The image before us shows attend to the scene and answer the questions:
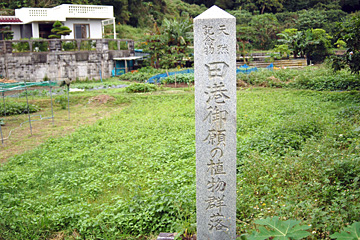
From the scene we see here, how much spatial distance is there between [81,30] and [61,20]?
6.99 ft

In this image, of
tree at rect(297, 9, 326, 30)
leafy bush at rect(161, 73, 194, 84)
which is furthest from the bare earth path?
tree at rect(297, 9, 326, 30)

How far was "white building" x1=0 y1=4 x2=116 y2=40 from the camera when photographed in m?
27.5

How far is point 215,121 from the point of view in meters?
4.04

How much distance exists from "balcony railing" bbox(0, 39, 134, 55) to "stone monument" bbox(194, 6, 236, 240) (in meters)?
22.3

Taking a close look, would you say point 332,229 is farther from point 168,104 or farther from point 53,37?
point 53,37

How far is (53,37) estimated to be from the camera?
1022 inches

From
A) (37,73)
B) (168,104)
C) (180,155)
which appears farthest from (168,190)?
(37,73)

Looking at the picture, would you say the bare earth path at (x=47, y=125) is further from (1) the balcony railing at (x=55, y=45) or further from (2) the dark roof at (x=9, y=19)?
(2) the dark roof at (x=9, y=19)

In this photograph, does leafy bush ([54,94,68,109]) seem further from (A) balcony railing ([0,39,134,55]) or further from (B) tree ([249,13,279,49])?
(B) tree ([249,13,279,49])

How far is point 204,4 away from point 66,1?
2071 centimetres

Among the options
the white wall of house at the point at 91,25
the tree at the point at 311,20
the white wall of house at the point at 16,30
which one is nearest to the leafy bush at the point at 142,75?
the white wall of house at the point at 91,25

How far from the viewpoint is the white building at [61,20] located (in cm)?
2752

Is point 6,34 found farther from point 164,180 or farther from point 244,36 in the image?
point 164,180

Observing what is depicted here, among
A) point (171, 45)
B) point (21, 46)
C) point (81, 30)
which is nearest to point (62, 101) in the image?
point (21, 46)
